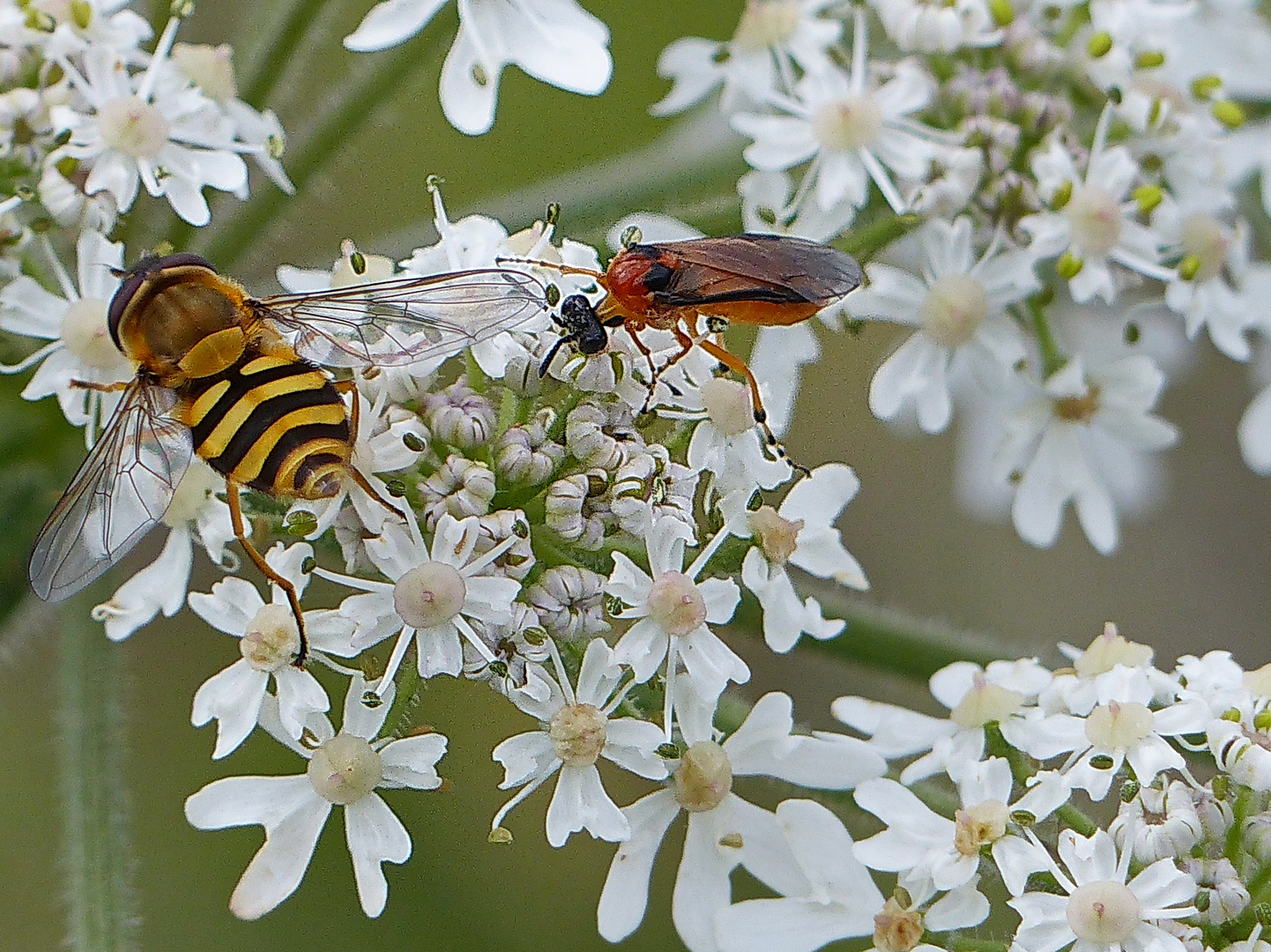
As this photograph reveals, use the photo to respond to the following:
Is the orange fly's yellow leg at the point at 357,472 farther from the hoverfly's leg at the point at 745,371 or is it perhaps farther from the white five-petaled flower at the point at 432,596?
the hoverfly's leg at the point at 745,371

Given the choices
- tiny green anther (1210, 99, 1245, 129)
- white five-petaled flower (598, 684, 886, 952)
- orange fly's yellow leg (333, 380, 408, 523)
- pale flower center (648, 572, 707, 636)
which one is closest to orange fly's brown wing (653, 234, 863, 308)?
pale flower center (648, 572, 707, 636)

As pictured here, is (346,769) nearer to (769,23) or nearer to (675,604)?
(675,604)

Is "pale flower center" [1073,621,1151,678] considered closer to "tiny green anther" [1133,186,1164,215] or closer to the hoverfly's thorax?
"tiny green anther" [1133,186,1164,215]

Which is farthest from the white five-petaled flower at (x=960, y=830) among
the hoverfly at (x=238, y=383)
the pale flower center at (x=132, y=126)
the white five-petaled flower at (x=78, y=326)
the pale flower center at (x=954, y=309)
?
the pale flower center at (x=132, y=126)

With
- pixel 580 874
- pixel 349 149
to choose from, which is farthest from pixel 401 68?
pixel 580 874

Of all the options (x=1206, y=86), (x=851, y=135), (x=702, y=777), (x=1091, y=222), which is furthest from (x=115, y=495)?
(x=1206, y=86)
